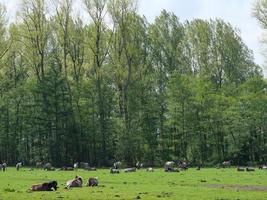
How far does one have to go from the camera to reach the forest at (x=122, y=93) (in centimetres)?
7788

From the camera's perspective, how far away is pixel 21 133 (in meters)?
83.9

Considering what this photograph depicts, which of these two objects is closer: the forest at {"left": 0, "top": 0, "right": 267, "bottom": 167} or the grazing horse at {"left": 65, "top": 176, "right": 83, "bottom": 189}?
the grazing horse at {"left": 65, "top": 176, "right": 83, "bottom": 189}

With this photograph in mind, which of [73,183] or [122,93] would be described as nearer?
[73,183]

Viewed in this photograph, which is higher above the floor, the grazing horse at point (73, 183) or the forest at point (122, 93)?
the forest at point (122, 93)

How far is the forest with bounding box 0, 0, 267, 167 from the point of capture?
77.9 m

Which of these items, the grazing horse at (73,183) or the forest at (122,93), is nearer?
the grazing horse at (73,183)

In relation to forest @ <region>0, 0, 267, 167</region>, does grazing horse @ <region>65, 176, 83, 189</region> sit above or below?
below

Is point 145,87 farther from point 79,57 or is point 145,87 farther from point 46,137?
point 46,137

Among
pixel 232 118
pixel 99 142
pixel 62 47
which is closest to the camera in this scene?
pixel 232 118

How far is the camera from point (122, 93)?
3268 inches

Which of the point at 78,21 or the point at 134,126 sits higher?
the point at 78,21

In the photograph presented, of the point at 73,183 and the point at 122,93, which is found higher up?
the point at 122,93

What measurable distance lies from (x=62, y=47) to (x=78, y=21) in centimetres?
516

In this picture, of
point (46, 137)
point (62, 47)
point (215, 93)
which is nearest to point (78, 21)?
point (62, 47)
